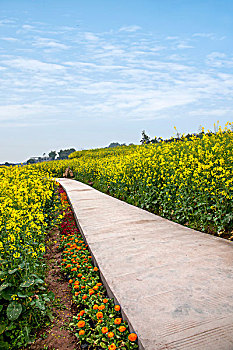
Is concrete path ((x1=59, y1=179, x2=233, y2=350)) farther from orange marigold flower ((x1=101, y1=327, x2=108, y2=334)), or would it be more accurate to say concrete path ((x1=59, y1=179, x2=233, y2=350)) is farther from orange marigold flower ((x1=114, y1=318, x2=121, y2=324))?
orange marigold flower ((x1=101, y1=327, x2=108, y2=334))

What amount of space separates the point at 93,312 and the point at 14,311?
2.22ft

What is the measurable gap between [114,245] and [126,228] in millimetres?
711

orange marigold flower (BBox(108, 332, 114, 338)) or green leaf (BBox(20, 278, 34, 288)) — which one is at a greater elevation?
green leaf (BBox(20, 278, 34, 288))

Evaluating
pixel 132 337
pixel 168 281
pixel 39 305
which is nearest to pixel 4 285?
pixel 39 305

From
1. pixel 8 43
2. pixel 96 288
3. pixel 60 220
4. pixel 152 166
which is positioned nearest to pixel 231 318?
pixel 96 288

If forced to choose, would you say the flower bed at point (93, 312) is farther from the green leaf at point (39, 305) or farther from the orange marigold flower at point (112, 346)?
the green leaf at point (39, 305)

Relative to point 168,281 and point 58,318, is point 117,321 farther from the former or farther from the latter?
point 58,318

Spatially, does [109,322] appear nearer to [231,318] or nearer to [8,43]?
[231,318]

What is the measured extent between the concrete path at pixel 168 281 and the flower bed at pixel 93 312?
0.37 ft

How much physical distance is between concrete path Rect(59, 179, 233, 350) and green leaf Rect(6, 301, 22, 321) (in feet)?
2.68

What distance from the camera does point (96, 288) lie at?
268 cm

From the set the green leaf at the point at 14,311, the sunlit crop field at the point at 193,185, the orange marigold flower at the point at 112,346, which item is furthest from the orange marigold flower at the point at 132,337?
the sunlit crop field at the point at 193,185


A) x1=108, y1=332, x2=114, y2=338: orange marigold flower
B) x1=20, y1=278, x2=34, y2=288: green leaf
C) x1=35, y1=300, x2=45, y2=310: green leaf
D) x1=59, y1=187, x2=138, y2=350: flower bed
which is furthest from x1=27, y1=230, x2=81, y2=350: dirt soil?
x1=20, y1=278, x2=34, y2=288: green leaf

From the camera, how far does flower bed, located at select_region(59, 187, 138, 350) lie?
6.73 ft
